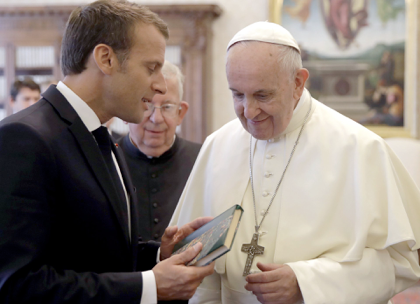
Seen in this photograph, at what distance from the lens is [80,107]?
1764 millimetres

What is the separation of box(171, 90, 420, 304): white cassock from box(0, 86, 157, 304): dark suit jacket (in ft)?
1.96

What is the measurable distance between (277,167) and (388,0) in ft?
17.5

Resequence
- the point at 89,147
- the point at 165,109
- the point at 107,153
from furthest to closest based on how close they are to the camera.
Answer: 1. the point at 165,109
2. the point at 107,153
3. the point at 89,147

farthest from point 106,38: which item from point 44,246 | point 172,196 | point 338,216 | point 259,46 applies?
point 172,196

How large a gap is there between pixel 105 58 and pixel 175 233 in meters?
0.84

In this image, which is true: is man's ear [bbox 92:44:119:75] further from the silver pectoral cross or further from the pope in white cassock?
the silver pectoral cross

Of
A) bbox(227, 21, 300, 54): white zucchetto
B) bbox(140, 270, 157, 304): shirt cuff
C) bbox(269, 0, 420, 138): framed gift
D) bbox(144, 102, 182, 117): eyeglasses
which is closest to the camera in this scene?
bbox(140, 270, 157, 304): shirt cuff

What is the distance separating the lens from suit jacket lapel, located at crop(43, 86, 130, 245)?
5.52ft

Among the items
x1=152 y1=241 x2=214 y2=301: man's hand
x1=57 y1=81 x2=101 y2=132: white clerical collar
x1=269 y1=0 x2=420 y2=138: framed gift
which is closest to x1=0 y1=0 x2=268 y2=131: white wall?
x1=269 y1=0 x2=420 y2=138: framed gift

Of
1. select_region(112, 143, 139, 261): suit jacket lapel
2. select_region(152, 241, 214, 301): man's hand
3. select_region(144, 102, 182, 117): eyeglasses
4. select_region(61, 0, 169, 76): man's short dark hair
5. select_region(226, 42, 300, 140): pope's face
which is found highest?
select_region(61, 0, 169, 76): man's short dark hair

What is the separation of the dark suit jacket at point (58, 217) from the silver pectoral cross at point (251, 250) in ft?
1.68

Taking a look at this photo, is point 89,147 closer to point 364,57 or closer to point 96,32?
point 96,32

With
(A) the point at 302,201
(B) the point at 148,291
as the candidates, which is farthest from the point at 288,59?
(B) the point at 148,291

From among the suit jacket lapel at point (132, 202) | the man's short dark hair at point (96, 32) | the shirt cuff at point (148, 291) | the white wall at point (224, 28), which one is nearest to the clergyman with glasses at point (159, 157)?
the suit jacket lapel at point (132, 202)
